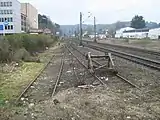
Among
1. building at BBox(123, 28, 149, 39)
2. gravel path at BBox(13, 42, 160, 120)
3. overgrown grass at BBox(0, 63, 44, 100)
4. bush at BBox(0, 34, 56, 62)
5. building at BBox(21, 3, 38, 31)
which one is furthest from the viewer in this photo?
building at BBox(21, 3, 38, 31)

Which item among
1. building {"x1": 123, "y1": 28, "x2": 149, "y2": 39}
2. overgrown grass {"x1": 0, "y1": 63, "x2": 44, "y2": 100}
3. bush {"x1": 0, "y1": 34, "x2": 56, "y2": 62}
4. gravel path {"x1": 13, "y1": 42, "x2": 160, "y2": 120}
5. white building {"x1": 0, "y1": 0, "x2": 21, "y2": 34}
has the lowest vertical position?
overgrown grass {"x1": 0, "y1": 63, "x2": 44, "y2": 100}

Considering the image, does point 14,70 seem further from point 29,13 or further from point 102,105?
point 29,13

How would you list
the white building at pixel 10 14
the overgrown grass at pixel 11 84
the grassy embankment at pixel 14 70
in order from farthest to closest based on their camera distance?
the white building at pixel 10 14 → the grassy embankment at pixel 14 70 → the overgrown grass at pixel 11 84

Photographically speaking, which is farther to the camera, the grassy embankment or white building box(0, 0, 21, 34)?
white building box(0, 0, 21, 34)

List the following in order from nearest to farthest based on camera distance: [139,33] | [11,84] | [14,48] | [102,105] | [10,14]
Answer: [102,105] < [11,84] < [14,48] < [10,14] < [139,33]

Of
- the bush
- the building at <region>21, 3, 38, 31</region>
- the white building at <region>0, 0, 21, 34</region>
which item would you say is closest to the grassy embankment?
the bush

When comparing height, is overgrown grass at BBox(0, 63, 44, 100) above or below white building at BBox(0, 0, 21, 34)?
below

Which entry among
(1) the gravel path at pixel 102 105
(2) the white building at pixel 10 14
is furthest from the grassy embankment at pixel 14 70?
(2) the white building at pixel 10 14

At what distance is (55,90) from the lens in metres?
15.2

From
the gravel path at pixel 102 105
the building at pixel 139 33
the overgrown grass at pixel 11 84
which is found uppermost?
the building at pixel 139 33

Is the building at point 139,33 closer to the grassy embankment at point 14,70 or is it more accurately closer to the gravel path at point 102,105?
the grassy embankment at point 14,70

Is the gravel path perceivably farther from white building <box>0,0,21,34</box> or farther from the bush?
white building <box>0,0,21,34</box>

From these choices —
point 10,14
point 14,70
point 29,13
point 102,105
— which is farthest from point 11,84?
point 29,13

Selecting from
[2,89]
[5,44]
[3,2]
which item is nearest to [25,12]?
[3,2]
